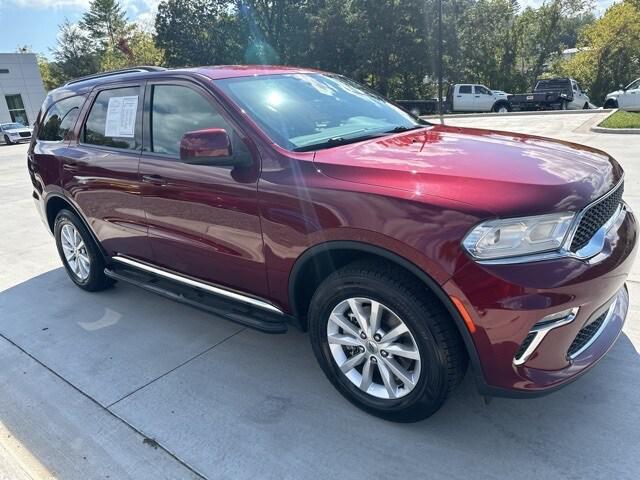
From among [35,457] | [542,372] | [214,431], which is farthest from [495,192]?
[35,457]

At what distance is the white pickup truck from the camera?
26138 millimetres

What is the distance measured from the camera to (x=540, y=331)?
2062mm

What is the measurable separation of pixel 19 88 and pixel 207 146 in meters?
49.0

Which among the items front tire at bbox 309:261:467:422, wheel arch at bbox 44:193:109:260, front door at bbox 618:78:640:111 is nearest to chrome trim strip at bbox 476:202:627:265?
front tire at bbox 309:261:467:422

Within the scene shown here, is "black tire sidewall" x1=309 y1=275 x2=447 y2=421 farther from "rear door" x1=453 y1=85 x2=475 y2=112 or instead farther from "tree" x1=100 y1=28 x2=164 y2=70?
"tree" x1=100 y1=28 x2=164 y2=70

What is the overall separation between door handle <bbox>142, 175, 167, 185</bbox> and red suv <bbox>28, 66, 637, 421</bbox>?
17mm

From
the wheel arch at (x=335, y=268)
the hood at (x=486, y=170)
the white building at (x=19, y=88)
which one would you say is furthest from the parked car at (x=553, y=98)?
the white building at (x=19, y=88)

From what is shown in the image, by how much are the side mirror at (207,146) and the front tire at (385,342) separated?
91 cm

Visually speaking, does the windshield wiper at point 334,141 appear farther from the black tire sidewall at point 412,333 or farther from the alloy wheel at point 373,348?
the alloy wheel at point 373,348

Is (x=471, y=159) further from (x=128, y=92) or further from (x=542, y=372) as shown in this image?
(x=128, y=92)

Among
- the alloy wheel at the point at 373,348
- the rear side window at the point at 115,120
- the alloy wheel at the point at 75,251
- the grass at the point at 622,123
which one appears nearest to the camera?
the alloy wheel at the point at 373,348

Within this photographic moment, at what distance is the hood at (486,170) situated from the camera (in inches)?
82.0

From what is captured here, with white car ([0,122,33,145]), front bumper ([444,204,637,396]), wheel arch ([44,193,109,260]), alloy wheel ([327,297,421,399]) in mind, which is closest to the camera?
front bumper ([444,204,637,396])

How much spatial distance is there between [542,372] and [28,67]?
51529 mm
